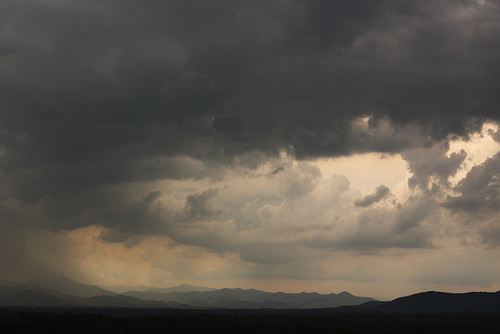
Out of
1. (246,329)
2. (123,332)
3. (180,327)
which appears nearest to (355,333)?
(246,329)

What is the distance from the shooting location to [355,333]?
19512cm

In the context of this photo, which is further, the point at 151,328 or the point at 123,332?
the point at 151,328

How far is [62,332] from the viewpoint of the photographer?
176 m

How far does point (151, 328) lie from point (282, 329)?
55.2m

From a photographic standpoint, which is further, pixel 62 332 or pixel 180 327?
pixel 180 327

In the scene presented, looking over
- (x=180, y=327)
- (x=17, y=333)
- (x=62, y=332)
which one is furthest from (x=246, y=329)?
(x=17, y=333)

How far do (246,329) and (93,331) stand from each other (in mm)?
62279

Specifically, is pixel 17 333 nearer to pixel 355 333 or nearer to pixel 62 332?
pixel 62 332

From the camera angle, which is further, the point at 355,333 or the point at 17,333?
the point at 355,333

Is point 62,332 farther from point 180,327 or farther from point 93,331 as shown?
point 180,327

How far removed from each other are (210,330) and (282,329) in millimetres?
30922

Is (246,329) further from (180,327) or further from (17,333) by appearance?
(17,333)

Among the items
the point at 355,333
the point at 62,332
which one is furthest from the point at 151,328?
the point at 355,333

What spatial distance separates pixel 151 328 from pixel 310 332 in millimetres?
65723
